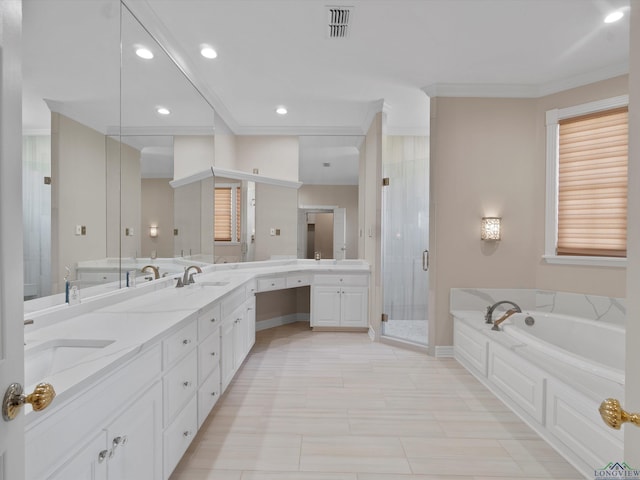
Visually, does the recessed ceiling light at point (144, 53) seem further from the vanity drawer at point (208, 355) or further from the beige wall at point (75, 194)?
the vanity drawer at point (208, 355)

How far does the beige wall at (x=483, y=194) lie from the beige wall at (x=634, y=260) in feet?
9.69

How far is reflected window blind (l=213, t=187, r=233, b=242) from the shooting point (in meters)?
4.08

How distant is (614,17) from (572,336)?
8.19ft

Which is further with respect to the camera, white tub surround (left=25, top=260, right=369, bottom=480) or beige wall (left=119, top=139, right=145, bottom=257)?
beige wall (left=119, top=139, right=145, bottom=257)

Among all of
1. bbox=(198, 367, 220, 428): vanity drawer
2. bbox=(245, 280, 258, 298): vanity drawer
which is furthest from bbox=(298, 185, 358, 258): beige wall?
bbox=(198, 367, 220, 428): vanity drawer

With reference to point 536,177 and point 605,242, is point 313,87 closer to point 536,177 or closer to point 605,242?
point 536,177

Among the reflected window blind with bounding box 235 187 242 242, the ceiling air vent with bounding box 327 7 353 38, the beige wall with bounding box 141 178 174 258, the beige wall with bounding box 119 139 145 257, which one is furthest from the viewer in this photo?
the reflected window blind with bounding box 235 187 242 242

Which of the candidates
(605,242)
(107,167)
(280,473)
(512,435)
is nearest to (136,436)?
(280,473)

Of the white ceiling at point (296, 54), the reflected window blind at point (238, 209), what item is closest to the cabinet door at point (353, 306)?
the reflected window blind at point (238, 209)

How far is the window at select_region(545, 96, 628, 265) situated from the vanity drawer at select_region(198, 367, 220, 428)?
327 cm

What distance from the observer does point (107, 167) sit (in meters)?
2.09

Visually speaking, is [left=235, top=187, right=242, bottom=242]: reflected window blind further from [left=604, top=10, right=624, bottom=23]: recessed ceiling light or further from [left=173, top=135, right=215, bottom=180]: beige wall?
[left=604, top=10, right=624, bottom=23]: recessed ceiling light

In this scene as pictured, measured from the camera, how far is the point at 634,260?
674 mm

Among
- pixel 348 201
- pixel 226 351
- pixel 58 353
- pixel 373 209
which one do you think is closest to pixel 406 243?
pixel 373 209
